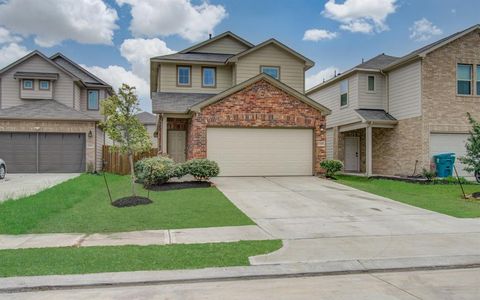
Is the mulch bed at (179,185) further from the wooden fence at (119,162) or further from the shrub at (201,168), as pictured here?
the wooden fence at (119,162)

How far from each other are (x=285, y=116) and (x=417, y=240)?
1145cm

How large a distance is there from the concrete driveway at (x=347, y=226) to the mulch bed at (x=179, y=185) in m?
1.01

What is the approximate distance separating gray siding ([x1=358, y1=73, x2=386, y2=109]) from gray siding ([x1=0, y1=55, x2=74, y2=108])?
57.9 feet

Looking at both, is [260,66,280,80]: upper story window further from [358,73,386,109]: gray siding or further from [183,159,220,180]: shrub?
[183,159,220,180]: shrub

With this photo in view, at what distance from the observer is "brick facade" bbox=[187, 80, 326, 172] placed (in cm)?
1789

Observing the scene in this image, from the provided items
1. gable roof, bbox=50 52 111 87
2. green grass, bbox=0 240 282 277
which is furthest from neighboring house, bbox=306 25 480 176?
gable roof, bbox=50 52 111 87

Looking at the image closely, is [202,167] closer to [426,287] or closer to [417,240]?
[417,240]

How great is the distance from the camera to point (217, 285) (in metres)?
5.41

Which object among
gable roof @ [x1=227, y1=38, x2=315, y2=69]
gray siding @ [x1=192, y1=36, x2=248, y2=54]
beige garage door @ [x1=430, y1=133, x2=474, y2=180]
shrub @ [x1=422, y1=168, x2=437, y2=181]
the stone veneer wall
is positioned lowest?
shrub @ [x1=422, y1=168, x2=437, y2=181]

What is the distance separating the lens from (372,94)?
72.2 feet

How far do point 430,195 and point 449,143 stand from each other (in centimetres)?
598

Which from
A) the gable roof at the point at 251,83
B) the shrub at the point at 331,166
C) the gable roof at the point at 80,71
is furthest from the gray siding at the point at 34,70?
the shrub at the point at 331,166

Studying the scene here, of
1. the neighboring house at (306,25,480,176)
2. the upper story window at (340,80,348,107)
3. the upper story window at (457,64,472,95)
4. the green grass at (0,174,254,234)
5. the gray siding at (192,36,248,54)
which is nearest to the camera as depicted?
the green grass at (0,174,254,234)

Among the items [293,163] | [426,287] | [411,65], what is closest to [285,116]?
[293,163]
